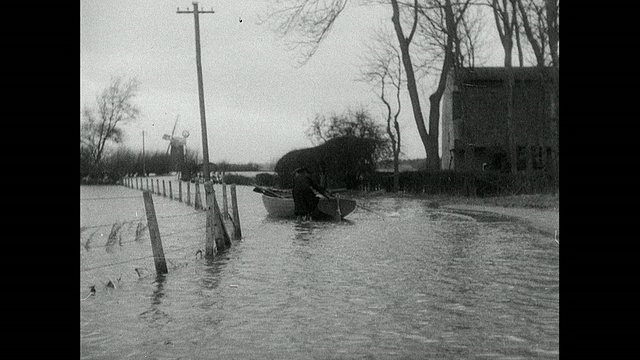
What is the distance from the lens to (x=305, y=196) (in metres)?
18.1

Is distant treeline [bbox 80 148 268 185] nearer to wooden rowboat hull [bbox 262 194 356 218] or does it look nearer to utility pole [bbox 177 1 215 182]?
utility pole [bbox 177 1 215 182]

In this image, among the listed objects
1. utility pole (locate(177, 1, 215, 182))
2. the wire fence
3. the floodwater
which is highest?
utility pole (locate(177, 1, 215, 182))

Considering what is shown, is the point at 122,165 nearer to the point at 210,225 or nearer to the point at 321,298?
the point at 321,298

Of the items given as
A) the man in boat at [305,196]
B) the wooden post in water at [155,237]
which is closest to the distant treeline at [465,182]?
the man in boat at [305,196]

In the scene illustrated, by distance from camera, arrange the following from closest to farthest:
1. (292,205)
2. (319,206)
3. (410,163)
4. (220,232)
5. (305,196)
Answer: (220,232)
(305,196)
(319,206)
(292,205)
(410,163)

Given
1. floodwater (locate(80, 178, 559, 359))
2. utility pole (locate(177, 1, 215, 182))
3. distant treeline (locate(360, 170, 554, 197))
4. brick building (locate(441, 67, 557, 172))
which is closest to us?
A: floodwater (locate(80, 178, 559, 359))

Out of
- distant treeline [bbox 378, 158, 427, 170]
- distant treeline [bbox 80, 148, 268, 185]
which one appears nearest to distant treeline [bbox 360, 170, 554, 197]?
distant treeline [bbox 378, 158, 427, 170]

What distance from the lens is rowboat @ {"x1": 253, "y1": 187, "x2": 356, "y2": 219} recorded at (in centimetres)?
1894

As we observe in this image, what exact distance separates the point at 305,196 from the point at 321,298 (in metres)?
10.6

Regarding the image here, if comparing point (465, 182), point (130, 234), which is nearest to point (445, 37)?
point (465, 182)

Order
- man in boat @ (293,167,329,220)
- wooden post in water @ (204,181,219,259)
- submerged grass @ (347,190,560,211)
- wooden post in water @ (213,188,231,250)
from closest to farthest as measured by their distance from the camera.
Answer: wooden post in water @ (204,181,219,259) < wooden post in water @ (213,188,231,250) < man in boat @ (293,167,329,220) < submerged grass @ (347,190,560,211)

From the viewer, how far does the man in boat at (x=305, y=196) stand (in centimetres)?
1774

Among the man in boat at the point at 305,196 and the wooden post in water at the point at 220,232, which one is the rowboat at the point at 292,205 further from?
the wooden post in water at the point at 220,232
